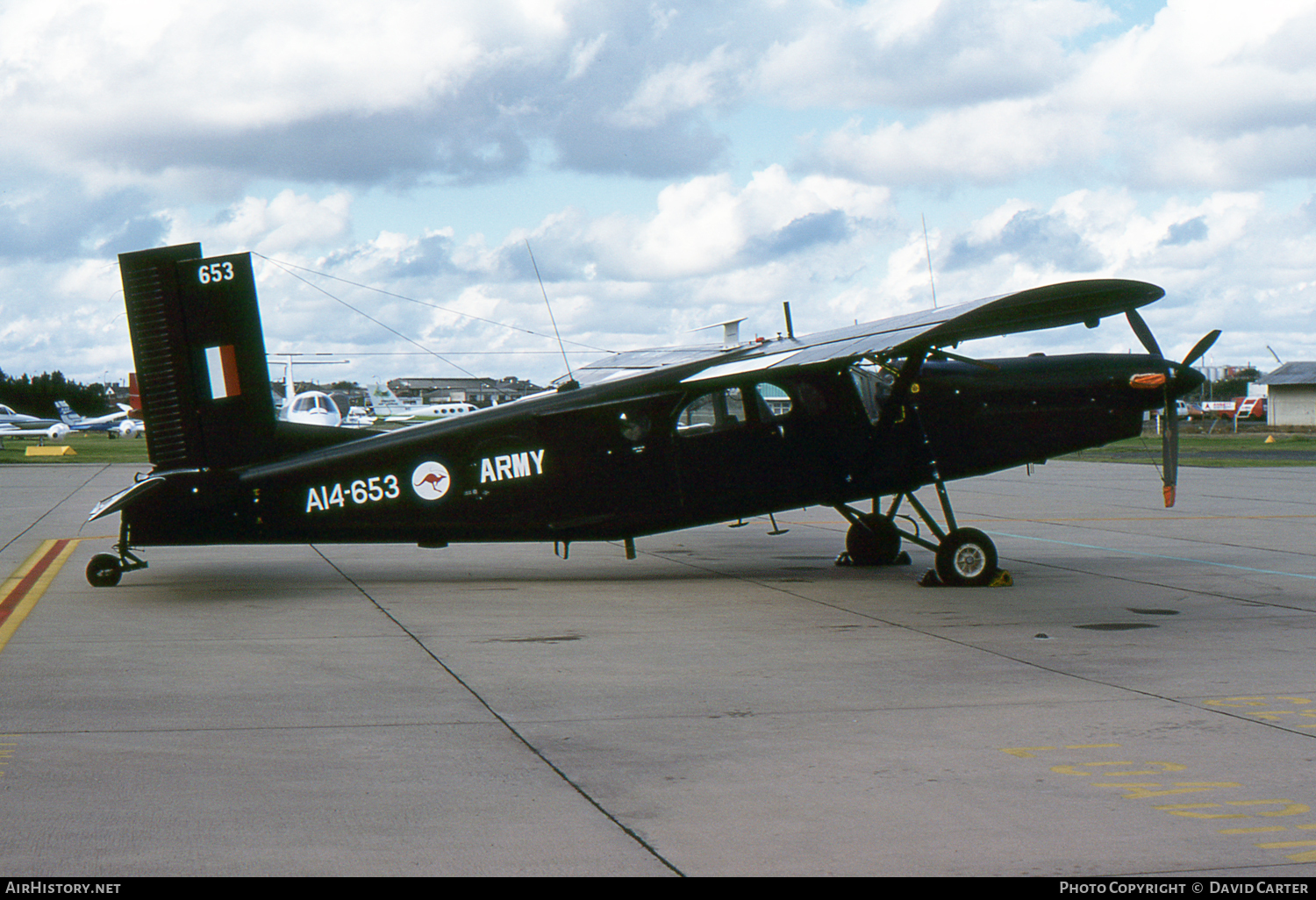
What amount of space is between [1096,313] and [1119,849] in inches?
303

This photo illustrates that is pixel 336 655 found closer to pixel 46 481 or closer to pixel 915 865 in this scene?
pixel 915 865

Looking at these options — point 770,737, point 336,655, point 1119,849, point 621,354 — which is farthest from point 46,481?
point 1119,849

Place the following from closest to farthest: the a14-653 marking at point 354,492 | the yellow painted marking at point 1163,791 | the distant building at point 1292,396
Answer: the yellow painted marking at point 1163,791 < the a14-653 marking at point 354,492 < the distant building at point 1292,396

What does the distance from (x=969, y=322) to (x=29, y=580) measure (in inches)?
390

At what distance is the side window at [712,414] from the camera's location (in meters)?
12.2

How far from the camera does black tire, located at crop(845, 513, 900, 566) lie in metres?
13.9

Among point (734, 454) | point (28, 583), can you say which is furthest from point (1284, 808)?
point (28, 583)

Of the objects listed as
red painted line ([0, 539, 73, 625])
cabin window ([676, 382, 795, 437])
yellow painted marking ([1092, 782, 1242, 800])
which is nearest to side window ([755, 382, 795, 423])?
cabin window ([676, 382, 795, 437])

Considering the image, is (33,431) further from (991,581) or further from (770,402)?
(991,581)

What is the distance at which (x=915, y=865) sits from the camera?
4219mm

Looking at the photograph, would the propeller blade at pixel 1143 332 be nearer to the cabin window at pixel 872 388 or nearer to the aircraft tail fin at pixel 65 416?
the cabin window at pixel 872 388

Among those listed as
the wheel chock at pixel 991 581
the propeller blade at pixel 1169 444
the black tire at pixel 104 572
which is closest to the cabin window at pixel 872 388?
the wheel chock at pixel 991 581

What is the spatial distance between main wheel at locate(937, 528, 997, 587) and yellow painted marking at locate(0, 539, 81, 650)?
8.20m

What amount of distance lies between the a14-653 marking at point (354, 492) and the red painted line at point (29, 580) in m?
2.69
